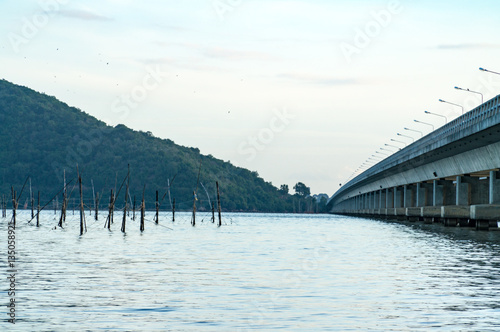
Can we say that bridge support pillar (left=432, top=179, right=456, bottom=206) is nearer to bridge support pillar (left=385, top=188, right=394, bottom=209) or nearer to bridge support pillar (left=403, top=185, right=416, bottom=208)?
bridge support pillar (left=403, top=185, right=416, bottom=208)

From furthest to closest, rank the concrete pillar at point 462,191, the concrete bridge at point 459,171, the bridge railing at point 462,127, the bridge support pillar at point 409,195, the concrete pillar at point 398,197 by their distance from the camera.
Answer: the concrete pillar at point 398,197
the bridge support pillar at point 409,195
the concrete pillar at point 462,191
the concrete bridge at point 459,171
the bridge railing at point 462,127

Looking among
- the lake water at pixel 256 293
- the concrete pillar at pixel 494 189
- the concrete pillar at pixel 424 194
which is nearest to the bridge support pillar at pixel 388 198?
the concrete pillar at pixel 424 194

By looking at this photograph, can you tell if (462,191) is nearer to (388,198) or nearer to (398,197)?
(398,197)

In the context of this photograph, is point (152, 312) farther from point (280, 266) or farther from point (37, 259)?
point (37, 259)

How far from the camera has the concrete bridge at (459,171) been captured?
61000 mm

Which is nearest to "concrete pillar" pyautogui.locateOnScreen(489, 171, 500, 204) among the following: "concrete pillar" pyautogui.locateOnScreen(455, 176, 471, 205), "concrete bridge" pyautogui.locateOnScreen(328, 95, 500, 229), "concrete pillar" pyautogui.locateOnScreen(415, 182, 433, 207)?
"concrete bridge" pyautogui.locateOnScreen(328, 95, 500, 229)

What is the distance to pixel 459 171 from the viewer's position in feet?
246

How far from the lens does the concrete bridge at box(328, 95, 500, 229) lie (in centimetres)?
6100

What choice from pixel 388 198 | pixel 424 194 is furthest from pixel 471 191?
pixel 388 198

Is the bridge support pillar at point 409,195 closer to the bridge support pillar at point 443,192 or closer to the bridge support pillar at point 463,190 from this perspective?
the bridge support pillar at point 443,192

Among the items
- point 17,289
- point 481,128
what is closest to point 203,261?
point 17,289

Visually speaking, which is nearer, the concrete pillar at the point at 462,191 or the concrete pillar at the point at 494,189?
the concrete pillar at the point at 494,189

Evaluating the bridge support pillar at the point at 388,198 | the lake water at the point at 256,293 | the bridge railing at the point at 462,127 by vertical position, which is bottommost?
the lake water at the point at 256,293

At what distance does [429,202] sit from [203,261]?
70.4 metres
